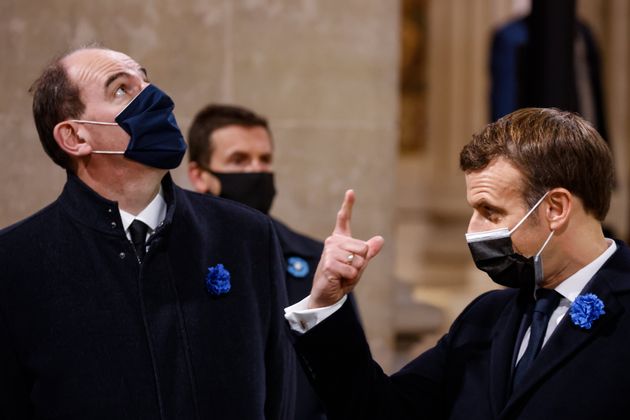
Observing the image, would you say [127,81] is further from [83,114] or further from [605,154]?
[605,154]

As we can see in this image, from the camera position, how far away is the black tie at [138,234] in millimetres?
2811

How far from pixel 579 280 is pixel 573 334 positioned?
5.6 inches

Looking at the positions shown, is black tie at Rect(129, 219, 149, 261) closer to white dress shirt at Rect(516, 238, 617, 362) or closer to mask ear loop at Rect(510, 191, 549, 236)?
mask ear loop at Rect(510, 191, 549, 236)

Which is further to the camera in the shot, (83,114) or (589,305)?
(83,114)

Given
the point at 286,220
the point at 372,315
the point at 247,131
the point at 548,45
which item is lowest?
the point at 372,315

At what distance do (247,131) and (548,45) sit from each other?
1193 mm

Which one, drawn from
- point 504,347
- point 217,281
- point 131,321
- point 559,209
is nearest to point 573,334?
point 504,347

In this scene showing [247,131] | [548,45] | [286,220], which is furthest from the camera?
[286,220]

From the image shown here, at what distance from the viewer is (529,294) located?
272 centimetres

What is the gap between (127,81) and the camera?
294cm

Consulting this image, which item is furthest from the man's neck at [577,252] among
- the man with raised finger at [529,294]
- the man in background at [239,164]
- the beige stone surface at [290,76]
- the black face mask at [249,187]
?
the beige stone surface at [290,76]

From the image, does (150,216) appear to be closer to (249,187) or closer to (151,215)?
(151,215)

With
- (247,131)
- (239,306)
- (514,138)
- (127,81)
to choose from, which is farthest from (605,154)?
(247,131)

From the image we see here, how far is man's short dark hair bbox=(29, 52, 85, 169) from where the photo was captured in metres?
2.91
